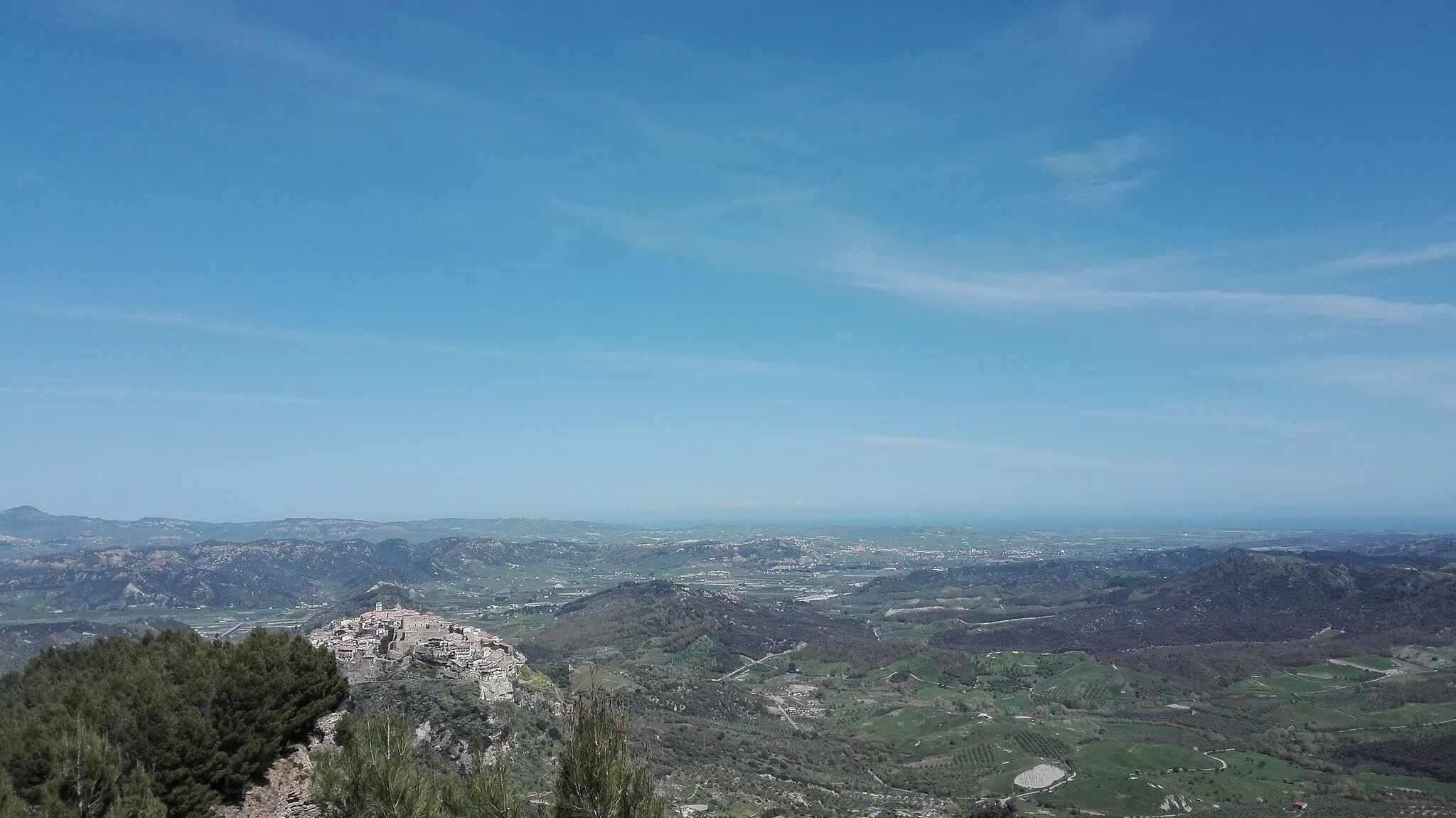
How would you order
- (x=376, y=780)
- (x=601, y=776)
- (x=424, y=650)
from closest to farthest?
(x=601, y=776) → (x=376, y=780) → (x=424, y=650)

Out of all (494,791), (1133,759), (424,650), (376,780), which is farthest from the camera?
(1133,759)

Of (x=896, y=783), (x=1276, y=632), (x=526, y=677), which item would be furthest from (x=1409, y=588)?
(x=526, y=677)

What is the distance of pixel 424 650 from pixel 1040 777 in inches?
2055

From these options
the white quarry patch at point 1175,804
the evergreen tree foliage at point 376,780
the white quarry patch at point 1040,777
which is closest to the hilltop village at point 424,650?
the evergreen tree foliage at point 376,780

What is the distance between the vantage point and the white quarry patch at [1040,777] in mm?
66875

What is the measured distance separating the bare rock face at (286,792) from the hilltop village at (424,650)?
2343 cm

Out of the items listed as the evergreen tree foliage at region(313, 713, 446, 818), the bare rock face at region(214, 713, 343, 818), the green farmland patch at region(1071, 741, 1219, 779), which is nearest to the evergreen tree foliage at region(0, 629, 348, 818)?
the bare rock face at region(214, 713, 343, 818)

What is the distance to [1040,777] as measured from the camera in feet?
225

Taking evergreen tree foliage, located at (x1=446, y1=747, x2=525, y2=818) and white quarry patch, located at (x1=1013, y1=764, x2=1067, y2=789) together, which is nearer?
evergreen tree foliage, located at (x1=446, y1=747, x2=525, y2=818)

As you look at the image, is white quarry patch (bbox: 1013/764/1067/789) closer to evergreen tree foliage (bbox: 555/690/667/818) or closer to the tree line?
the tree line

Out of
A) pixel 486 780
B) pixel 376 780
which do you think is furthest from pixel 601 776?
pixel 376 780

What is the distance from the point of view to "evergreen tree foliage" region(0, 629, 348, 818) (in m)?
14.7

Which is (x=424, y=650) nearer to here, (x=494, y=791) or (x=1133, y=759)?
(x=494, y=791)

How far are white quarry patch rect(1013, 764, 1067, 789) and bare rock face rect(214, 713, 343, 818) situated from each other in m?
61.6
